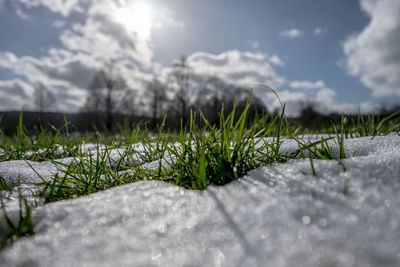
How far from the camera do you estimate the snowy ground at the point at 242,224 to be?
0.57 metres

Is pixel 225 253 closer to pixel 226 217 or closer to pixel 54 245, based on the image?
pixel 226 217

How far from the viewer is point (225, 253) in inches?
23.5

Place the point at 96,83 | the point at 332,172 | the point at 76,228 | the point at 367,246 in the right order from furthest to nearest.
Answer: the point at 96,83
the point at 332,172
the point at 76,228
the point at 367,246

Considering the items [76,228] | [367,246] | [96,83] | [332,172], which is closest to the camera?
[367,246]

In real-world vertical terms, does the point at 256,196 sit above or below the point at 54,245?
above

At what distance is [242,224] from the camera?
0.68 metres

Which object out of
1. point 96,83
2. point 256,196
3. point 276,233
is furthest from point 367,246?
point 96,83

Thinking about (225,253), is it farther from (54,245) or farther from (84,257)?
(54,245)

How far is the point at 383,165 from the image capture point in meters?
0.80

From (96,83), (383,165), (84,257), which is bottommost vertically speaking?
(84,257)

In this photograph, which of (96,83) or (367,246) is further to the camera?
(96,83)

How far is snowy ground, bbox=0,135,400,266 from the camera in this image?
566mm

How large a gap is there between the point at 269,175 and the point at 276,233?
0.31 meters

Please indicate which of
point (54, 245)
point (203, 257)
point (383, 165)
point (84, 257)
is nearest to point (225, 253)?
point (203, 257)
